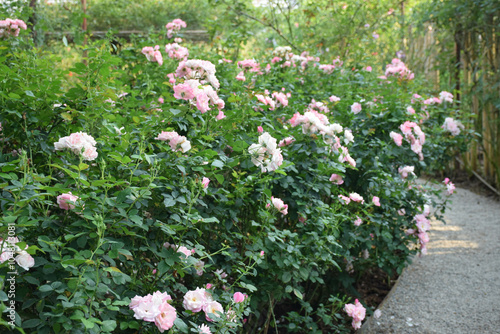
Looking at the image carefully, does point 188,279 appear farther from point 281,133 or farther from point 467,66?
point 467,66

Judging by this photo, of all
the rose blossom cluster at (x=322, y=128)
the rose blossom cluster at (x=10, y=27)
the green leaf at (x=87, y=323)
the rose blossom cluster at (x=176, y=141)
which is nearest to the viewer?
the green leaf at (x=87, y=323)

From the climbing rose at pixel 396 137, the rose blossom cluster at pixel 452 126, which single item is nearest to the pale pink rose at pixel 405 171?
the climbing rose at pixel 396 137

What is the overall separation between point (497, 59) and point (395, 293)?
10.6 ft

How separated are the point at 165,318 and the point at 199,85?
776 mm

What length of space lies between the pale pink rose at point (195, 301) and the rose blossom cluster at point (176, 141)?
0.44 meters

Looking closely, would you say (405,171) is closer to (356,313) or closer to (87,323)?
(356,313)

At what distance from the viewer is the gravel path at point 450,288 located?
2150 mm

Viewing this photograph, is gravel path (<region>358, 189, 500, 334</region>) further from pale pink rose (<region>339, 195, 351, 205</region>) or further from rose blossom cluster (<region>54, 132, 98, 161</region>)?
rose blossom cluster (<region>54, 132, 98, 161</region>)

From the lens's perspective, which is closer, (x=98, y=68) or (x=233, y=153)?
(x=98, y=68)

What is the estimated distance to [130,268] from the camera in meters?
1.23

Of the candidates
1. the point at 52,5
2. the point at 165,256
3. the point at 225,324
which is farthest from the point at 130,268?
the point at 52,5

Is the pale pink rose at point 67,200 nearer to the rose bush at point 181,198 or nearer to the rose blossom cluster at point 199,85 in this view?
the rose bush at point 181,198

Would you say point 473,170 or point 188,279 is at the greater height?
point 188,279

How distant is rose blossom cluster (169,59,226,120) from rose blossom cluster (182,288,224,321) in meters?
0.59
